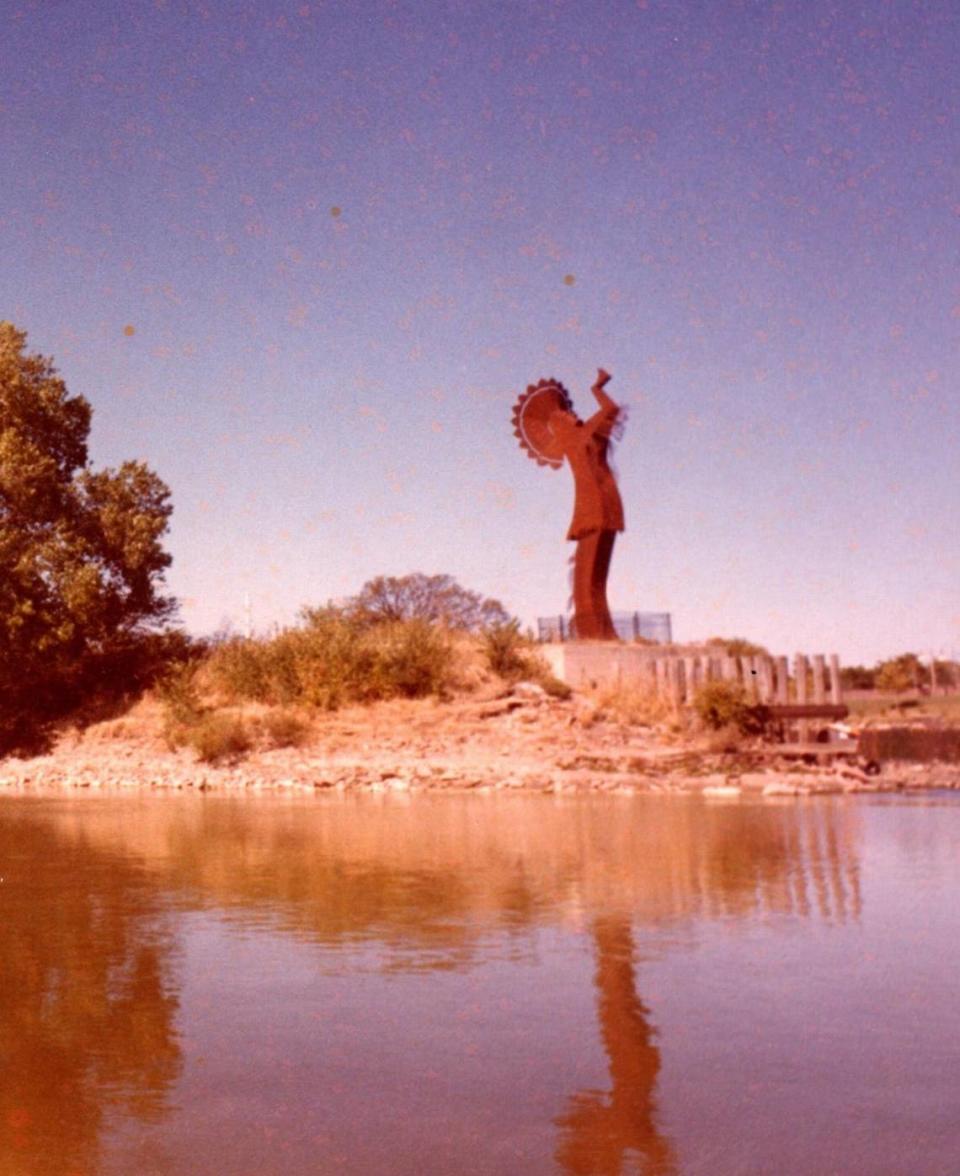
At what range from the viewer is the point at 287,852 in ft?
41.0

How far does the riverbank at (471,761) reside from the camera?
20500 mm

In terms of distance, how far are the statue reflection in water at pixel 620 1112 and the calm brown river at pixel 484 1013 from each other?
0.02 meters

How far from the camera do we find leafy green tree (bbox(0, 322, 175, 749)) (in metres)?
30.1

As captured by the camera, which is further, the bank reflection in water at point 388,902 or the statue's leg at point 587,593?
the statue's leg at point 587,593

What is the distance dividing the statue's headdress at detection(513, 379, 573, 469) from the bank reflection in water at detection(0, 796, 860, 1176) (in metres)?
16.3

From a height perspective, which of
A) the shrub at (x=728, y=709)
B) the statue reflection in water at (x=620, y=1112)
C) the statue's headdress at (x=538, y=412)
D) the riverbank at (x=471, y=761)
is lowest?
the statue reflection in water at (x=620, y=1112)

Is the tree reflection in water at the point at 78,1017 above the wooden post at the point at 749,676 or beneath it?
beneath

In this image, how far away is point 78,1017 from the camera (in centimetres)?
598

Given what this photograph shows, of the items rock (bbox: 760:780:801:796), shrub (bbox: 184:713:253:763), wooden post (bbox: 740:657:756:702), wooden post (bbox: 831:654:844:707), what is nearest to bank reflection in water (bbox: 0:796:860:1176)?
rock (bbox: 760:780:801:796)

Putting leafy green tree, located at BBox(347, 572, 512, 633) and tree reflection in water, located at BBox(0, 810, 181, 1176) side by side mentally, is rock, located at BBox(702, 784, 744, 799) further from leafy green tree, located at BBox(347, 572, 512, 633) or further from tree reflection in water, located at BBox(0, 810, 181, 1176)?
leafy green tree, located at BBox(347, 572, 512, 633)

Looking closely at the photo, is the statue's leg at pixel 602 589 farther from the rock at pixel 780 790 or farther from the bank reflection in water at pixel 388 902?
the bank reflection in water at pixel 388 902

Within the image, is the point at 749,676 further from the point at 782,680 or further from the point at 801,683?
the point at 801,683

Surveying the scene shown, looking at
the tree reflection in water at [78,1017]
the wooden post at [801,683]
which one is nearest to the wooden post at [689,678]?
the wooden post at [801,683]

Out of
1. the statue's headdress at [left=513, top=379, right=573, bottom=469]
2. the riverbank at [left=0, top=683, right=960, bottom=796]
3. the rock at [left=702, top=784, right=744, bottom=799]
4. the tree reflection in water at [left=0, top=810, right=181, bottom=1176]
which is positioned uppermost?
the statue's headdress at [left=513, top=379, right=573, bottom=469]
